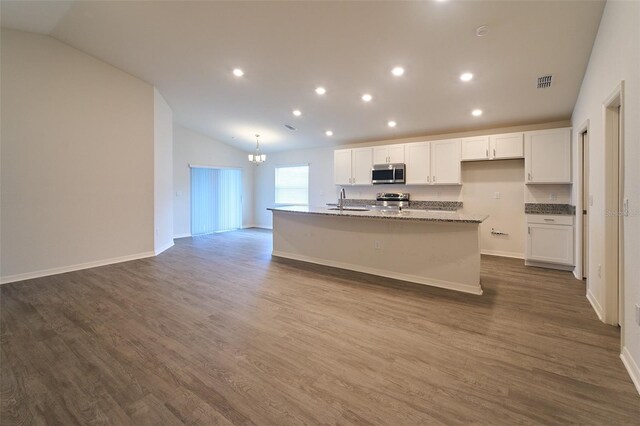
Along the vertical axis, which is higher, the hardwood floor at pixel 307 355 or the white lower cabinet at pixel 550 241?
the white lower cabinet at pixel 550 241

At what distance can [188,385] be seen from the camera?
1731mm

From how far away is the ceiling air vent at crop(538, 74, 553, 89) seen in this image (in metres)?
3.51

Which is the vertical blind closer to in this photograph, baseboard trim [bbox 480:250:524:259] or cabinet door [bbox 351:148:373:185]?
cabinet door [bbox 351:148:373:185]

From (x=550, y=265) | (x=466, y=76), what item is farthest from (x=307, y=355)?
(x=550, y=265)

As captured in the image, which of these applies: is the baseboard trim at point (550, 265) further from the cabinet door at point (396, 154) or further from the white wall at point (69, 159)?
the white wall at point (69, 159)

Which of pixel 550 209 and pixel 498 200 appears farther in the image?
pixel 498 200

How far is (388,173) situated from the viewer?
6.09m

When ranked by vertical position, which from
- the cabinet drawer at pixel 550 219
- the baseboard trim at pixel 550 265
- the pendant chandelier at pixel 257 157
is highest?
the pendant chandelier at pixel 257 157

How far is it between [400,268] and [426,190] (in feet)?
9.11

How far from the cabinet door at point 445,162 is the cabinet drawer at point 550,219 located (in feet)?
4.47

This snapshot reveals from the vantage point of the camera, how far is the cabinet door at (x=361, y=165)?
21.2 feet

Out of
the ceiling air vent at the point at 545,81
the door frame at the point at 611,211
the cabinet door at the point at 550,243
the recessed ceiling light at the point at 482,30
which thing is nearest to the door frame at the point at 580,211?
the cabinet door at the point at 550,243

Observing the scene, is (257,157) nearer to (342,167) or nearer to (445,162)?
(342,167)

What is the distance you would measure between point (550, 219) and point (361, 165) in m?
3.71
